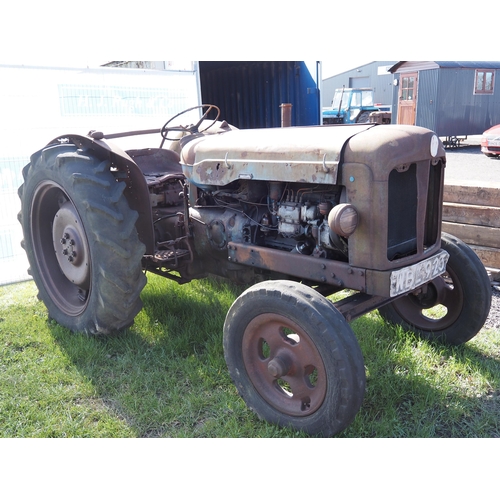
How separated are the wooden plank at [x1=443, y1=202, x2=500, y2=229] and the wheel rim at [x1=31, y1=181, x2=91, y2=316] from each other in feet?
10.3

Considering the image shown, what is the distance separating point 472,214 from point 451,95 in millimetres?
14173

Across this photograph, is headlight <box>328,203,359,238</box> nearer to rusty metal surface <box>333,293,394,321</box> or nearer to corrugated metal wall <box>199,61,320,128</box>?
rusty metal surface <box>333,293,394,321</box>

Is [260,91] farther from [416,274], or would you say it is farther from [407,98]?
[407,98]

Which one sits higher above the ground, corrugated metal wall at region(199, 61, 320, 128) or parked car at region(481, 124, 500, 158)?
corrugated metal wall at region(199, 61, 320, 128)

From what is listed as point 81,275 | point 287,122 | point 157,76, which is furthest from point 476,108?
point 81,275

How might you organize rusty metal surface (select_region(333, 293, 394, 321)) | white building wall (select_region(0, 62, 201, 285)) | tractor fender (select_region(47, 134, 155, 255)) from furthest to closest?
white building wall (select_region(0, 62, 201, 285)), tractor fender (select_region(47, 134, 155, 255)), rusty metal surface (select_region(333, 293, 394, 321))

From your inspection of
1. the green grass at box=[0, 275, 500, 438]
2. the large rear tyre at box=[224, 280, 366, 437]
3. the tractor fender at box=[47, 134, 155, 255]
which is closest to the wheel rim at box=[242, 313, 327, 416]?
the large rear tyre at box=[224, 280, 366, 437]

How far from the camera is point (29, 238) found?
396 cm

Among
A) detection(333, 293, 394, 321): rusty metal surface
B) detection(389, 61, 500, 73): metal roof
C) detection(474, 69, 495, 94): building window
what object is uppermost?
detection(389, 61, 500, 73): metal roof

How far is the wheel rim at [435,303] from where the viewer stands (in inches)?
129

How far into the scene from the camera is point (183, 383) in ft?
10.1

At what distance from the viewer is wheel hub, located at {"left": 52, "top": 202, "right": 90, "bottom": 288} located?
350 centimetres

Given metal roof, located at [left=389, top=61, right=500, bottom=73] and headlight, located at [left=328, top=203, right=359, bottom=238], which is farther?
metal roof, located at [left=389, top=61, right=500, bottom=73]

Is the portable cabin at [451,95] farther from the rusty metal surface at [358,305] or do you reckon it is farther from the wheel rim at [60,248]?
the rusty metal surface at [358,305]
